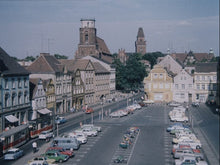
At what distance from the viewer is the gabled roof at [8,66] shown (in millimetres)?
50356

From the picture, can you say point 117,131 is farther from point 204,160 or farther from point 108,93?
point 108,93

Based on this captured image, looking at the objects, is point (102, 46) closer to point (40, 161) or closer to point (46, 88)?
point (46, 88)

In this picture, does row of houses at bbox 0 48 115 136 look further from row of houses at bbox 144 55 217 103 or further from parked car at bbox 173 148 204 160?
parked car at bbox 173 148 204 160

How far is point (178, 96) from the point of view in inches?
3430

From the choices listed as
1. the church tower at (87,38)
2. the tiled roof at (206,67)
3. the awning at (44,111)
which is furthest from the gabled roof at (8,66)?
the church tower at (87,38)

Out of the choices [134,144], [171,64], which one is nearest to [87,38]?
[171,64]

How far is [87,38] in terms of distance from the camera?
375 feet

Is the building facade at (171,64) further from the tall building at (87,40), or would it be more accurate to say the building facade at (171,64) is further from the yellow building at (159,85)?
the tall building at (87,40)

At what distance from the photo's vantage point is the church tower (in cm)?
11244

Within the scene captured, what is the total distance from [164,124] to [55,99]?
2415 cm

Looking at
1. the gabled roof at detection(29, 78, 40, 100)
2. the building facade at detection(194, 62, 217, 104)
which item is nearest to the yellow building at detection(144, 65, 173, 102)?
the building facade at detection(194, 62, 217, 104)

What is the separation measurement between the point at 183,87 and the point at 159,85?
6419mm

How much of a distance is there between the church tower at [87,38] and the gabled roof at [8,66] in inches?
2273

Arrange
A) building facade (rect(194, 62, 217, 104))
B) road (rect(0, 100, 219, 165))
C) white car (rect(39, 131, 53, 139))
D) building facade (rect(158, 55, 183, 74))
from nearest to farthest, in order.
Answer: road (rect(0, 100, 219, 165)) < white car (rect(39, 131, 53, 139)) < building facade (rect(194, 62, 217, 104)) < building facade (rect(158, 55, 183, 74))
